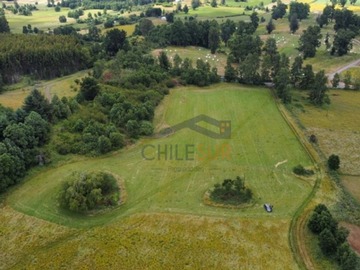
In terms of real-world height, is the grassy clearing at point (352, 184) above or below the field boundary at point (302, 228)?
below

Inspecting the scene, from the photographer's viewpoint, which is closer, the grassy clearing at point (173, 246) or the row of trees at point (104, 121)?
the grassy clearing at point (173, 246)

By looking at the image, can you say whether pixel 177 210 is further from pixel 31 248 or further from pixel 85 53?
pixel 85 53

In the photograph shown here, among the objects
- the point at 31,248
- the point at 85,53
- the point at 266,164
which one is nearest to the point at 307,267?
the point at 266,164

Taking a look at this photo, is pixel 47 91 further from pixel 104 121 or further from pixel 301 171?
pixel 301 171


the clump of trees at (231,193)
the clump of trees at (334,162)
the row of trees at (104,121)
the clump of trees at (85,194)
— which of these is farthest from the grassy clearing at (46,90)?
the clump of trees at (334,162)

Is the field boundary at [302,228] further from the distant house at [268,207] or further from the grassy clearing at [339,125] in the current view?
the grassy clearing at [339,125]

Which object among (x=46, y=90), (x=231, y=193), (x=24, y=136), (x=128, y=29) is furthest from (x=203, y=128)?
(x=128, y=29)
